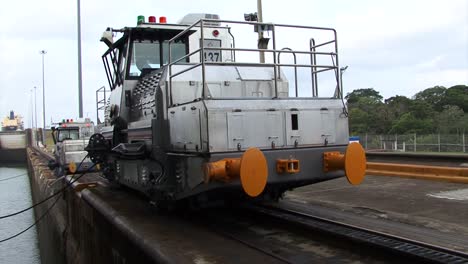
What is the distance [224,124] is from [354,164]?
1.69 metres

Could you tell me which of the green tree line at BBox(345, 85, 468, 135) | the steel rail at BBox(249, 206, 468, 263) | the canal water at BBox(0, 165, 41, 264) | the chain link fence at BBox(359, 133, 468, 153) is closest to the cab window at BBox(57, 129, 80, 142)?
the canal water at BBox(0, 165, 41, 264)

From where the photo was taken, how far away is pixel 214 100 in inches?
211

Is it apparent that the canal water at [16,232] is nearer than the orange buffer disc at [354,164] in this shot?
No

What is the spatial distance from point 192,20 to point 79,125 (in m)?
15.8

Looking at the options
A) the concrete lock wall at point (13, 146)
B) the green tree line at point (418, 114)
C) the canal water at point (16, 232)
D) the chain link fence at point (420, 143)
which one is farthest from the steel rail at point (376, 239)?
the concrete lock wall at point (13, 146)

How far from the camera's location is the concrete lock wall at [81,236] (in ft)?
20.7

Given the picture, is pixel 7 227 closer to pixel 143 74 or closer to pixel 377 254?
pixel 143 74

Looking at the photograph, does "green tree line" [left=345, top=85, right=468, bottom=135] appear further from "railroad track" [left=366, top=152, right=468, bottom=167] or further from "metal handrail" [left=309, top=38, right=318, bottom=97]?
"metal handrail" [left=309, top=38, right=318, bottom=97]

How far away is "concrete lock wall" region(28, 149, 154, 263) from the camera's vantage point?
630cm

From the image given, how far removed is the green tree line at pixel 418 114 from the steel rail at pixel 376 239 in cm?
2371

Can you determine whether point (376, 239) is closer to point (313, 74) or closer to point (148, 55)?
point (313, 74)

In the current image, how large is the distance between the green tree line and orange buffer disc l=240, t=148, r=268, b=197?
25.3 meters

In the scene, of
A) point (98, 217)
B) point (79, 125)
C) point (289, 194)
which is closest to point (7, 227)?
point (79, 125)

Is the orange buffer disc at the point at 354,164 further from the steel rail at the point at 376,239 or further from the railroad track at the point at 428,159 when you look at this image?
the railroad track at the point at 428,159
